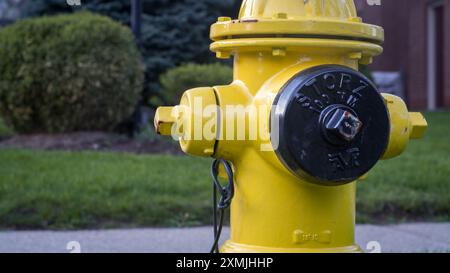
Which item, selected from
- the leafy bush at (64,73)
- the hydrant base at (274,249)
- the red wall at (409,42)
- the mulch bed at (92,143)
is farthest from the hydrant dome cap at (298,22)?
the red wall at (409,42)

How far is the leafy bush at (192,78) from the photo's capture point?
32.8ft

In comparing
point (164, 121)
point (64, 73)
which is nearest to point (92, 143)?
point (64, 73)

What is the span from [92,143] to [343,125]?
20.5 feet

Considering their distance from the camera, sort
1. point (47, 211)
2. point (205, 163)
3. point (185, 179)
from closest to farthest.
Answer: point (47, 211)
point (185, 179)
point (205, 163)

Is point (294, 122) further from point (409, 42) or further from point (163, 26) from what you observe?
point (409, 42)

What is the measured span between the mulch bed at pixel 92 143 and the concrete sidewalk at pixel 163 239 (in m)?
2.77

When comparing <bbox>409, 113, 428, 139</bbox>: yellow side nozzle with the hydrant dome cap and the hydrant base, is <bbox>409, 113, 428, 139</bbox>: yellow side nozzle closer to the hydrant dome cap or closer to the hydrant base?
the hydrant dome cap

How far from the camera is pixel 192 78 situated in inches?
400

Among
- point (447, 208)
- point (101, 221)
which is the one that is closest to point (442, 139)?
point (447, 208)

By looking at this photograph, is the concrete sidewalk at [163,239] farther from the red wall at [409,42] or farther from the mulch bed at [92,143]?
the red wall at [409,42]

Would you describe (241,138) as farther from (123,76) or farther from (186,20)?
(186,20)

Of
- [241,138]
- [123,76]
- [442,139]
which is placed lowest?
[442,139]

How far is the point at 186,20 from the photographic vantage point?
13.1m

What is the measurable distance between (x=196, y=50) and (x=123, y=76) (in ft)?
15.1
